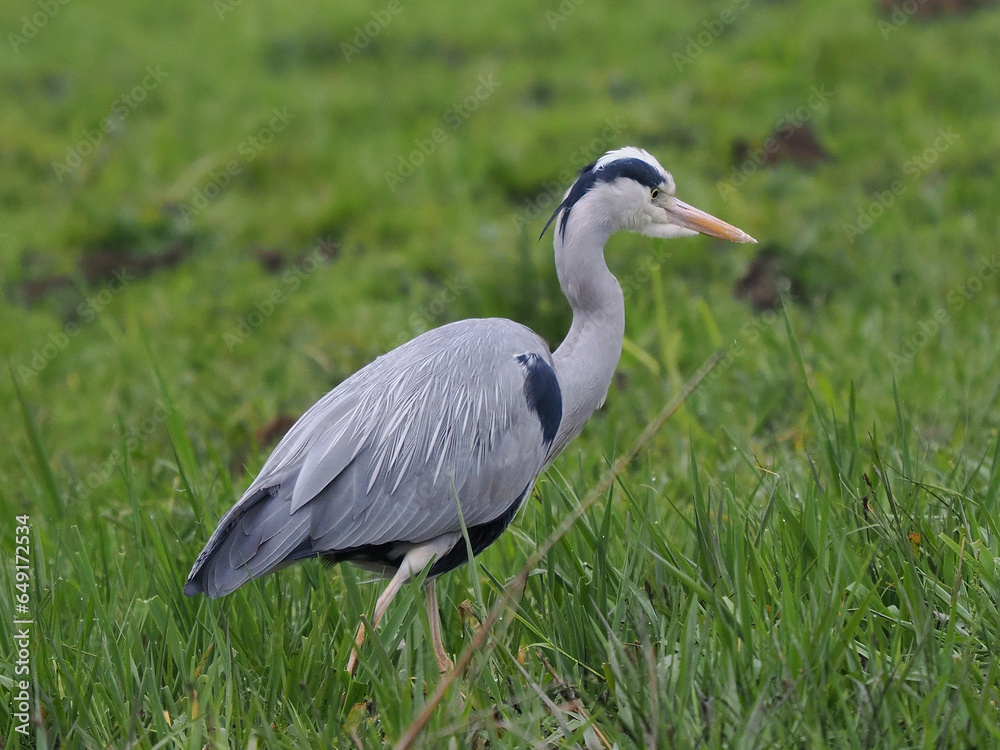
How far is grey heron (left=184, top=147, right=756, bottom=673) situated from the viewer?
10.5ft

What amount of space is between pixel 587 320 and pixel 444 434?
56 centimetres

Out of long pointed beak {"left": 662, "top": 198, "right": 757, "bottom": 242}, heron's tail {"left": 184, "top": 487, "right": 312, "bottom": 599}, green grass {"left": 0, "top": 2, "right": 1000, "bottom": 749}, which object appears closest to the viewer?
green grass {"left": 0, "top": 2, "right": 1000, "bottom": 749}

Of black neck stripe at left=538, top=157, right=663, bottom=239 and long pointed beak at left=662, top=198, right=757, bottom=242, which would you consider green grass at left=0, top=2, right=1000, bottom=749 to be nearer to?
long pointed beak at left=662, top=198, right=757, bottom=242

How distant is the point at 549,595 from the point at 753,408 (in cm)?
Answer: 234

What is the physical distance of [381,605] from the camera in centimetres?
321

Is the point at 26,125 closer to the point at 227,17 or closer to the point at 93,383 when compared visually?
the point at 227,17

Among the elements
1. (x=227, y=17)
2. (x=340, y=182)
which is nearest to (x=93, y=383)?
(x=340, y=182)

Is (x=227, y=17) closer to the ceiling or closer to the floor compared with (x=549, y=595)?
closer to the ceiling

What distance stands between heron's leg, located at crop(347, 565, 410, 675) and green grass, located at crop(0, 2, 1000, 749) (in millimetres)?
46

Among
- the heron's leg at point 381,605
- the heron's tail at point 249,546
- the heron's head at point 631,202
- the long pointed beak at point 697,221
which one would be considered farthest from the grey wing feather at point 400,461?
the long pointed beak at point 697,221

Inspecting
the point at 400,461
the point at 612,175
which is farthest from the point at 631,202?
the point at 400,461

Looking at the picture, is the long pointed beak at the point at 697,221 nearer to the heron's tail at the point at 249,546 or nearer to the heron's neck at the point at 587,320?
the heron's neck at the point at 587,320

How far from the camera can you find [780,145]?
786 centimetres

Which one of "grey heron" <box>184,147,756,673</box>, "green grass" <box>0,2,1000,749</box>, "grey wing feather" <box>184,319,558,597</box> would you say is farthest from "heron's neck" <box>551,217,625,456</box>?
"green grass" <box>0,2,1000,749</box>
